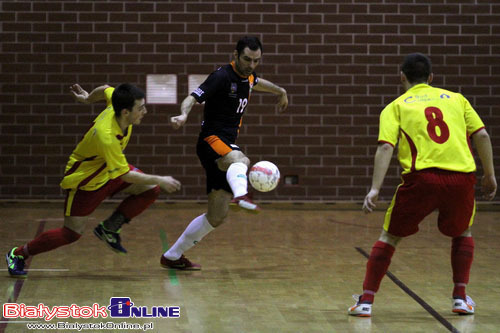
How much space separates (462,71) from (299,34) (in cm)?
242

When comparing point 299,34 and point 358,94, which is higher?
point 299,34

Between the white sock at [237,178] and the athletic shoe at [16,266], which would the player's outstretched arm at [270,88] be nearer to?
the white sock at [237,178]

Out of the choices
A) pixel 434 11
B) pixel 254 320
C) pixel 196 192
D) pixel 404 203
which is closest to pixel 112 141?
pixel 254 320

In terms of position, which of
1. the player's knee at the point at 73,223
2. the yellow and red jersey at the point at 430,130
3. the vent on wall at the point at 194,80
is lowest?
the player's knee at the point at 73,223

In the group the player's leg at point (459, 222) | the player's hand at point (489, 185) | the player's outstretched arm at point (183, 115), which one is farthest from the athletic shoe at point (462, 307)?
the player's outstretched arm at point (183, 115)

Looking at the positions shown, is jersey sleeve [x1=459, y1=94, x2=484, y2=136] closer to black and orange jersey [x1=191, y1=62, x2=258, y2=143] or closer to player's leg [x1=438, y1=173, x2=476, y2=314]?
player's leg [x1=438, y1=173, x2=476, y2=314]

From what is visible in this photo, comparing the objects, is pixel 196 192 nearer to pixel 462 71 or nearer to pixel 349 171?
pixel 349 171

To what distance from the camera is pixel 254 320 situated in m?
4.32

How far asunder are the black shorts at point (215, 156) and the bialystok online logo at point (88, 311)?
4.40ft

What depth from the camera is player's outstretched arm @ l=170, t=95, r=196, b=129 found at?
5088 mm

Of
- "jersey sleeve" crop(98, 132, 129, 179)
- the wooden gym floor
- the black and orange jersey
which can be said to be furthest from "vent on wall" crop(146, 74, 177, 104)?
"jersey sleeve" crop(98, 132, 129, 179)

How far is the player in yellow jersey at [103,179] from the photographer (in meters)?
5.36

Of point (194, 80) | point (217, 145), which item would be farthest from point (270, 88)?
point (194, 80)

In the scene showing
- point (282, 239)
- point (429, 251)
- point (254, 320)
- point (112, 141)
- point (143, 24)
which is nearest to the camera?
point (254, 320)
